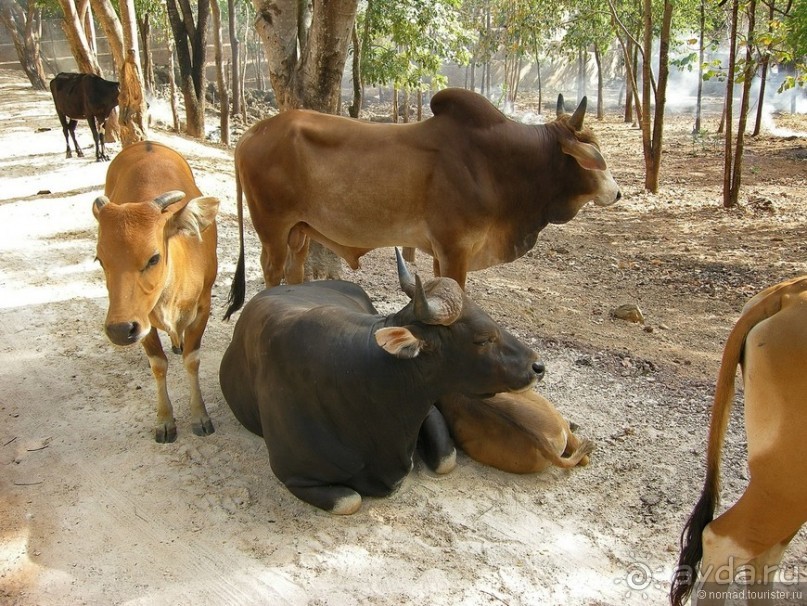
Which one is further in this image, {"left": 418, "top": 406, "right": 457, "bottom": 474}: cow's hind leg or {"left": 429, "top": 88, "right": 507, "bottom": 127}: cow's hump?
{"left": 429, "top": 88, "right": 507, "bottom": 127}: cow's hump

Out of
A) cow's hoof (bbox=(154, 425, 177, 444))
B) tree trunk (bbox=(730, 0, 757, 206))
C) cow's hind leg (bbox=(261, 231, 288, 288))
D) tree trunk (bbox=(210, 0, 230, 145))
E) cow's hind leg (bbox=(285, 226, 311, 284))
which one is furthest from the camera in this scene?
tree trunk (bbox=(210, 0, 230, 145))

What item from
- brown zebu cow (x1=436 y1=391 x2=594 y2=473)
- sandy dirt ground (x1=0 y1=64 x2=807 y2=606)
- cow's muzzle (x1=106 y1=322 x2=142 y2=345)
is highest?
cow's muzzle (x1=106 y1=322 x2=142 y2=345)

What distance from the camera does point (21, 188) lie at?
9.67 m

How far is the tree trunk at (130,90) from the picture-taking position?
9.70 meters

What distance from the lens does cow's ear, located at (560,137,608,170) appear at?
5.14 meters

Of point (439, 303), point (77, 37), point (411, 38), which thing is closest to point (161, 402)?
point (439, 303)

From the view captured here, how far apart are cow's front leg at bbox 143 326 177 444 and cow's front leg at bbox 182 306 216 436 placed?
140 mm

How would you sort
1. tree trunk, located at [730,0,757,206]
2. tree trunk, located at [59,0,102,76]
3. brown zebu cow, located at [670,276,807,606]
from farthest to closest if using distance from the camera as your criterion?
tree trunk, located at [59,0,102,76] → tree trunk, located at [730,0,757,206] → brown zebu cow, located at [670,276,807,606]

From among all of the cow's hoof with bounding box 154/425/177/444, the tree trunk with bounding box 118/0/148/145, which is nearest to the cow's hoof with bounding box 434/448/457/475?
the cow's hoof with bounding box 154/425/177/444

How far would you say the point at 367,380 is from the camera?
3572 mm

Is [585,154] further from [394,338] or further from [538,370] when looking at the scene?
[394,338]

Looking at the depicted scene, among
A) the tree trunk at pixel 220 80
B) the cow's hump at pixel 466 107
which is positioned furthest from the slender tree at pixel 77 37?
the cow's hump at pixel 466 107

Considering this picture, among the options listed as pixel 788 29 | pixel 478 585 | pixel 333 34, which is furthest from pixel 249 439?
pixel 788 29

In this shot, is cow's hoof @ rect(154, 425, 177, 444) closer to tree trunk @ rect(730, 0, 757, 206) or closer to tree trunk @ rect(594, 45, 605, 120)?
tree trunk @ rect(730, 0, 757, 206)
